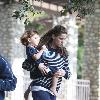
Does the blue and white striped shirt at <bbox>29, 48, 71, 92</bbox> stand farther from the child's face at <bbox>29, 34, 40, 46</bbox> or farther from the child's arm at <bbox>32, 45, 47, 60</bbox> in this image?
the child's face at <bbox>29, 34, 40, 46</bbox>

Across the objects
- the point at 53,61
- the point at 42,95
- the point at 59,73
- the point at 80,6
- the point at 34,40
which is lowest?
the point at 42,95

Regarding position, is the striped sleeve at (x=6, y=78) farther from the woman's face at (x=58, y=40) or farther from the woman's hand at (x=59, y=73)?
the woman's face at (x=58, y=40)

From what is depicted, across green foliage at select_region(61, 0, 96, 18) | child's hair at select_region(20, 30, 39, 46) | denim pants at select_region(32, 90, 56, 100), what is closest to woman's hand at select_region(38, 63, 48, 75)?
denim pants at select_region(32, 90, 56, 100)

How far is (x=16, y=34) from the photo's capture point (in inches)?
707

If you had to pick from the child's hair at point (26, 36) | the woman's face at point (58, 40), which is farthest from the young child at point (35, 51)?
the woman's face at point (58, 40)

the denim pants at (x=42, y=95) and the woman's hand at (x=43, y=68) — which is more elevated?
the woman's hand at (x=43, y=68)

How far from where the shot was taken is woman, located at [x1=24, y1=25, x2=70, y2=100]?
23.3ft

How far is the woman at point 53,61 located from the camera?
7090 mm

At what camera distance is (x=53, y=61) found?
7141mm

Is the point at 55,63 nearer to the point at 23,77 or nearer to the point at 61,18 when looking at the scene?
the point at 23,77

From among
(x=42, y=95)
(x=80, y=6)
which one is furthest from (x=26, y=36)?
(x=80, y=6)

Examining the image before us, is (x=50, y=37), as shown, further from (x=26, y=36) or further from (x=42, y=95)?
(x=42, y=95)

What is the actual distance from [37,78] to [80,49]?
29367mm

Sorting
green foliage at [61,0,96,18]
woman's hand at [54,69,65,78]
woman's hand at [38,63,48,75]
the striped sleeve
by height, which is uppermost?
green foliage at [61,0,96,18]
